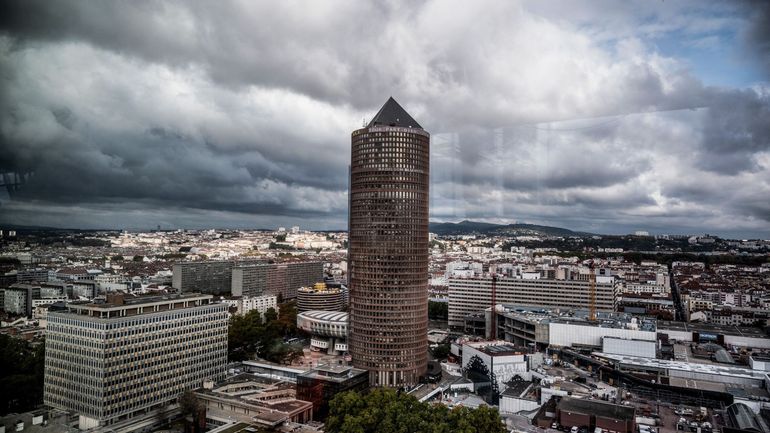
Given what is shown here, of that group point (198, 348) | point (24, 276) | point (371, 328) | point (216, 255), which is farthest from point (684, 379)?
point (216, 255)

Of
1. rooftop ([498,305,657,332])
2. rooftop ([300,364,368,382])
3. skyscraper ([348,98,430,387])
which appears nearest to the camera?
rooftop ([300,364,368,382])

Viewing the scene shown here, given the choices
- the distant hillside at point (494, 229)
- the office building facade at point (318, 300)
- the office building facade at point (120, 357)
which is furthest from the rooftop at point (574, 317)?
the office building facade at point (120, 357)

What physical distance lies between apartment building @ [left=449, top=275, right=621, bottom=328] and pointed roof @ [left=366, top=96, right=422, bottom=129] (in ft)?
33.6

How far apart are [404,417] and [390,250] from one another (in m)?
5.80

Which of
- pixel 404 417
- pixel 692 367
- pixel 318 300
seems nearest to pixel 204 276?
pixel 318 300

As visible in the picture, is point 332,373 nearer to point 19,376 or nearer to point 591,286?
point 19,376

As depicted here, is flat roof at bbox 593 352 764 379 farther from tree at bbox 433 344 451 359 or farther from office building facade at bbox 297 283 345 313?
office building facade at bbox 297 283 345 313

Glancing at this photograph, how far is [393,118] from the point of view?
45.3 feet

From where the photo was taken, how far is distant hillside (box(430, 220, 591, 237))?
615 inches

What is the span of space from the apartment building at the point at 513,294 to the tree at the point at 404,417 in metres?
13.2

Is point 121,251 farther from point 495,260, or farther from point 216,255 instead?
point 495,260

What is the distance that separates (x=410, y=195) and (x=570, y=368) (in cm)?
638

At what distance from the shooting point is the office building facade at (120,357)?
1006cm

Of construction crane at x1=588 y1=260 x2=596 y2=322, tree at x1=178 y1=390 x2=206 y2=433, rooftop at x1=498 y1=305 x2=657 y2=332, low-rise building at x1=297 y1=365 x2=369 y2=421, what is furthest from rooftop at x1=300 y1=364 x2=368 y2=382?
construction crane at x1=588 y1=260 x2=596 y2=322
